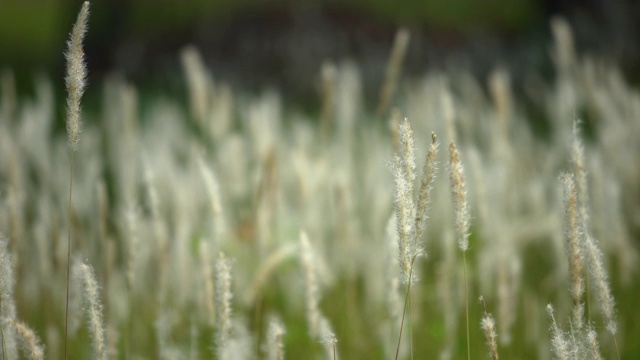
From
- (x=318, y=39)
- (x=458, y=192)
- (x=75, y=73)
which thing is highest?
(x=318, y=39)

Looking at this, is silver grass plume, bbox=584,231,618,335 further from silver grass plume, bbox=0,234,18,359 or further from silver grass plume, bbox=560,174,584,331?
silver grass plume, bbox=0,234,18,359

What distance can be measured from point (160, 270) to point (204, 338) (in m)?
0.60

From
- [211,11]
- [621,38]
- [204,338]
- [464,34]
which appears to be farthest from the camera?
[211,11]

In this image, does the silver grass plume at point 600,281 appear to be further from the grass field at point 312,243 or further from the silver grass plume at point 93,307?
the silver grass plume at point 93,307

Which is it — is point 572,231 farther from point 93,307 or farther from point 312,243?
point 312,243

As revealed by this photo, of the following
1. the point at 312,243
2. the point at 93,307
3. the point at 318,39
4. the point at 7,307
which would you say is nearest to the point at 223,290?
the point at 93,307

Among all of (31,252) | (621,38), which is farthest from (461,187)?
(621,38)

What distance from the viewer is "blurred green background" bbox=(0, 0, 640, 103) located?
15.9 ft

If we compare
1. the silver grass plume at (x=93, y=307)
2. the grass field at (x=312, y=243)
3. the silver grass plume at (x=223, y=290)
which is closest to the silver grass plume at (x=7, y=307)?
the grass field at (x=312, y=243)

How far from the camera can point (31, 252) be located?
2426mm

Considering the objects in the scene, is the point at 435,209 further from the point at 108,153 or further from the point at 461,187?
the point at 461,187

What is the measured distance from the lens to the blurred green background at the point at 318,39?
4.86m

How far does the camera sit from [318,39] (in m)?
5.39

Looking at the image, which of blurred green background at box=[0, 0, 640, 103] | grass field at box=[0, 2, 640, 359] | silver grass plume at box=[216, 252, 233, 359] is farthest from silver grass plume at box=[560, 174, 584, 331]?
blurred green background at box=[0, 0, 640, 103]
